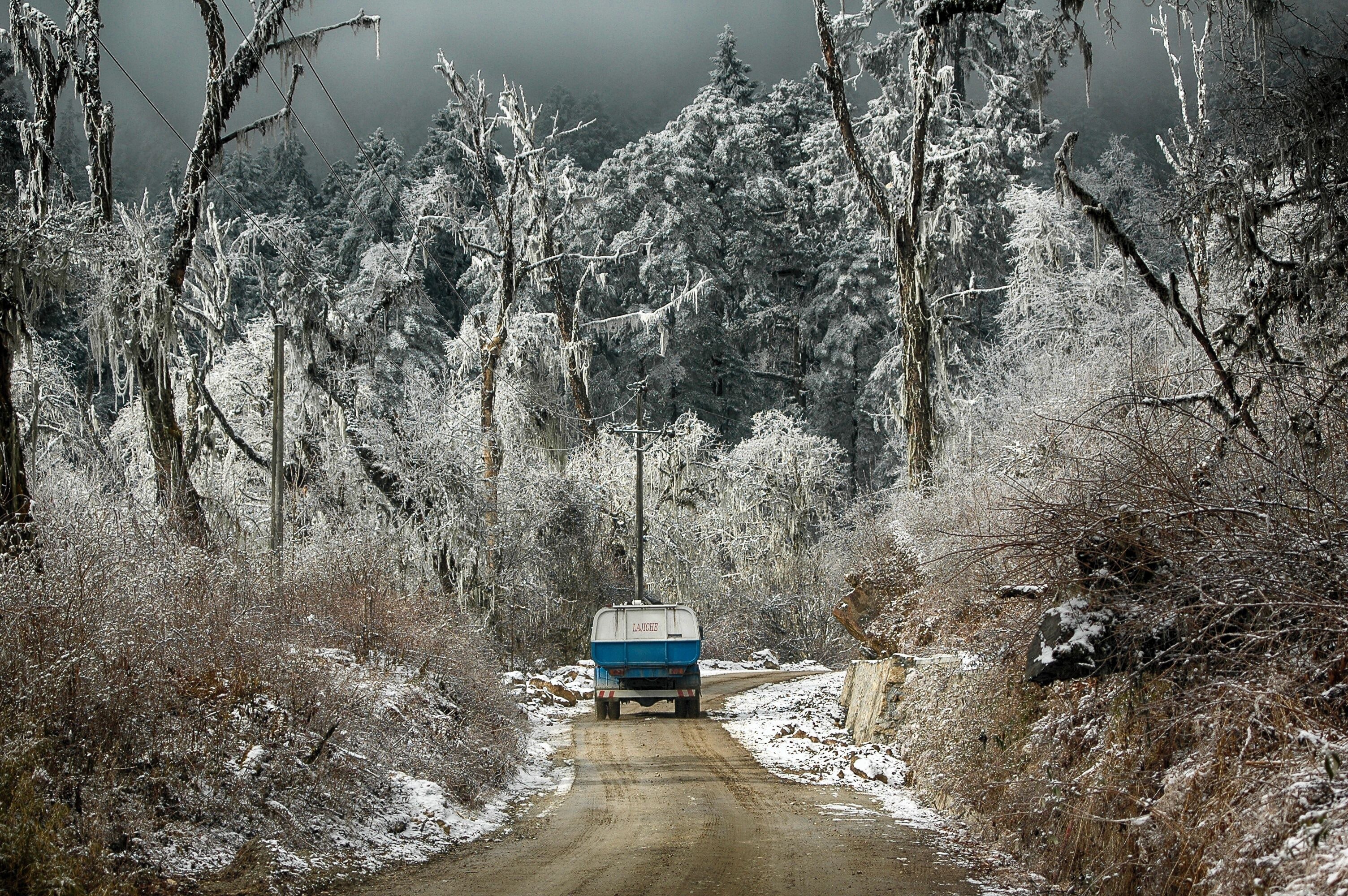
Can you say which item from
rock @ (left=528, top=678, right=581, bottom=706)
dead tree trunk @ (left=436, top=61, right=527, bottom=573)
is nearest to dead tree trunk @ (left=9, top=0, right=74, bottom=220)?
dead tree trunk @ (left=436, top=61, right=527, bottom=573)

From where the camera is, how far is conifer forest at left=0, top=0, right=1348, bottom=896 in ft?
19.8

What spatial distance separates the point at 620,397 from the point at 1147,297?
24.9m

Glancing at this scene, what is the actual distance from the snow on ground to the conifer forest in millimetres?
99

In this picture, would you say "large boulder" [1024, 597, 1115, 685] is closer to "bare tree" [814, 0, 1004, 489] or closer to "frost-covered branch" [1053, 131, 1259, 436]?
"frost-covered branch" [1053, 131, 1259, 436]

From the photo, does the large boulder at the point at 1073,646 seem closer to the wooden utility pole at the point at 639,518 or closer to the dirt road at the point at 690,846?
the dirt road at the point at 690,846

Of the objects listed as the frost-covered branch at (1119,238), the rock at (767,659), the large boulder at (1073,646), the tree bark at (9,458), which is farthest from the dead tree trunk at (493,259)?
the large boulder at (1073,646)

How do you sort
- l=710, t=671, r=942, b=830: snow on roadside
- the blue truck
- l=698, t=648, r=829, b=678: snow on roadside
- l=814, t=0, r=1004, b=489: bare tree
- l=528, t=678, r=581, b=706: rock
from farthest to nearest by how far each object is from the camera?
l=698, t=648, r=829, b=678: snow on roadside
l=528, t=678, r=581, b=706: rock
l=814, t=0, r=1004, b=489: bare tree
the blue truck
l=710, t=671, r=942, b=830: snow on roadside

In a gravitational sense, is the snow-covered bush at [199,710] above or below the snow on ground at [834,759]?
above

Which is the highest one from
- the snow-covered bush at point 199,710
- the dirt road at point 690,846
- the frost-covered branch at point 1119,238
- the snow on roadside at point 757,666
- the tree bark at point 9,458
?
the frost-covered branch at point 1119,238

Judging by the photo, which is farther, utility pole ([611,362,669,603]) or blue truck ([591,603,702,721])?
utility pole ([611,362,669,603])

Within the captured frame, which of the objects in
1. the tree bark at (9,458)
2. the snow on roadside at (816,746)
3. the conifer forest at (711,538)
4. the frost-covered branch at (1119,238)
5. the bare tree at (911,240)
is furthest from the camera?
the bare tree at (911,240)

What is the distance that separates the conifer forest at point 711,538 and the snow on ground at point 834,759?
3.9 inches

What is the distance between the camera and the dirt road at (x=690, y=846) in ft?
22.6

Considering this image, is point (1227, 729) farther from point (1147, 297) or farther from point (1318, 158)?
point (1147, 297)
